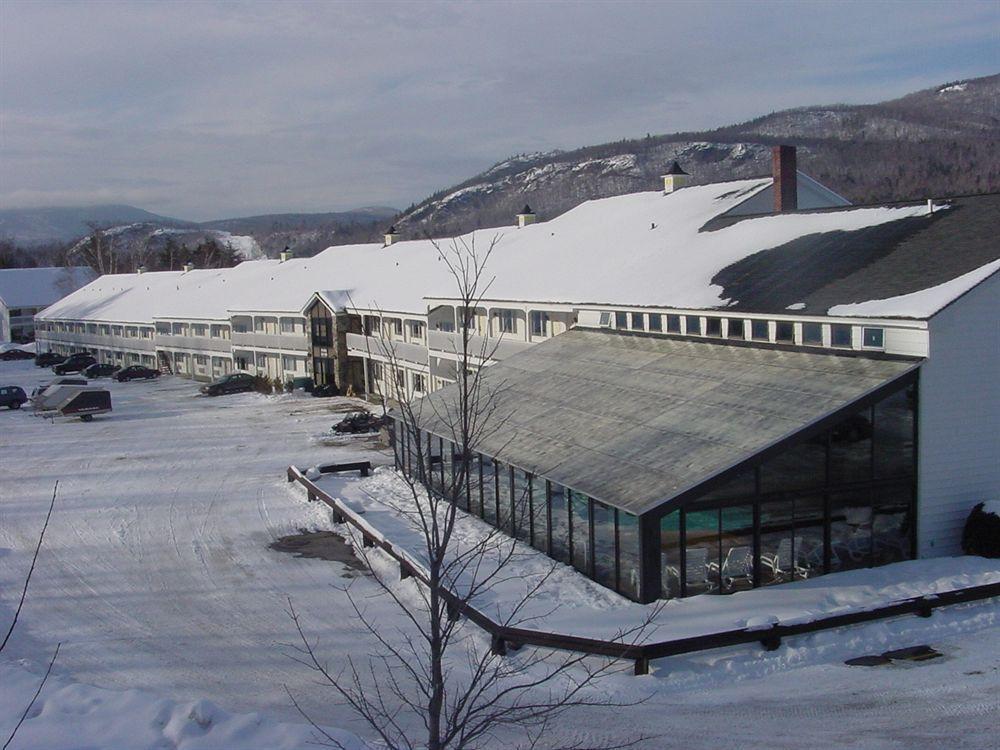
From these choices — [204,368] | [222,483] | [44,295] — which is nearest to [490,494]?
[222,483]

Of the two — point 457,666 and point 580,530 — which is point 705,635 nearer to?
point 457,666

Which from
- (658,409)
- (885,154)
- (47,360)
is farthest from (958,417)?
(885,154)

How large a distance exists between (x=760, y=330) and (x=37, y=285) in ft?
343

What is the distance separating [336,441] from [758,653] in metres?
25.9

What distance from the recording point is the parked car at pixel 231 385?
185 feet

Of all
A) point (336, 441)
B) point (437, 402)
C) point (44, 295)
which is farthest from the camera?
point (44, 295)

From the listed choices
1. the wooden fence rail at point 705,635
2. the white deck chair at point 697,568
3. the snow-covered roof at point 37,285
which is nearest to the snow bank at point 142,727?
the wooden fence rail at point 705,635

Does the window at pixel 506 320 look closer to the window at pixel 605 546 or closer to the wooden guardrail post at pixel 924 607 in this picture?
the window at pixel 605 546

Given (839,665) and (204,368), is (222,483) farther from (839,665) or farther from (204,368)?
(204,368)

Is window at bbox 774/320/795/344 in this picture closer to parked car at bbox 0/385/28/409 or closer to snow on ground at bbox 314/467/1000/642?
snow on ground at bbox 314/467/1000/642

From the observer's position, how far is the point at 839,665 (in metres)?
15.2

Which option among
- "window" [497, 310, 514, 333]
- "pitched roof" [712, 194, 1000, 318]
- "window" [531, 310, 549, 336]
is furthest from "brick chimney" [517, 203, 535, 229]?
"pitched roof" [712, 194, 1000, 318]

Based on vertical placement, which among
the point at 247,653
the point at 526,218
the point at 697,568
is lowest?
the point at 247,653

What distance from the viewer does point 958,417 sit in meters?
19.4
